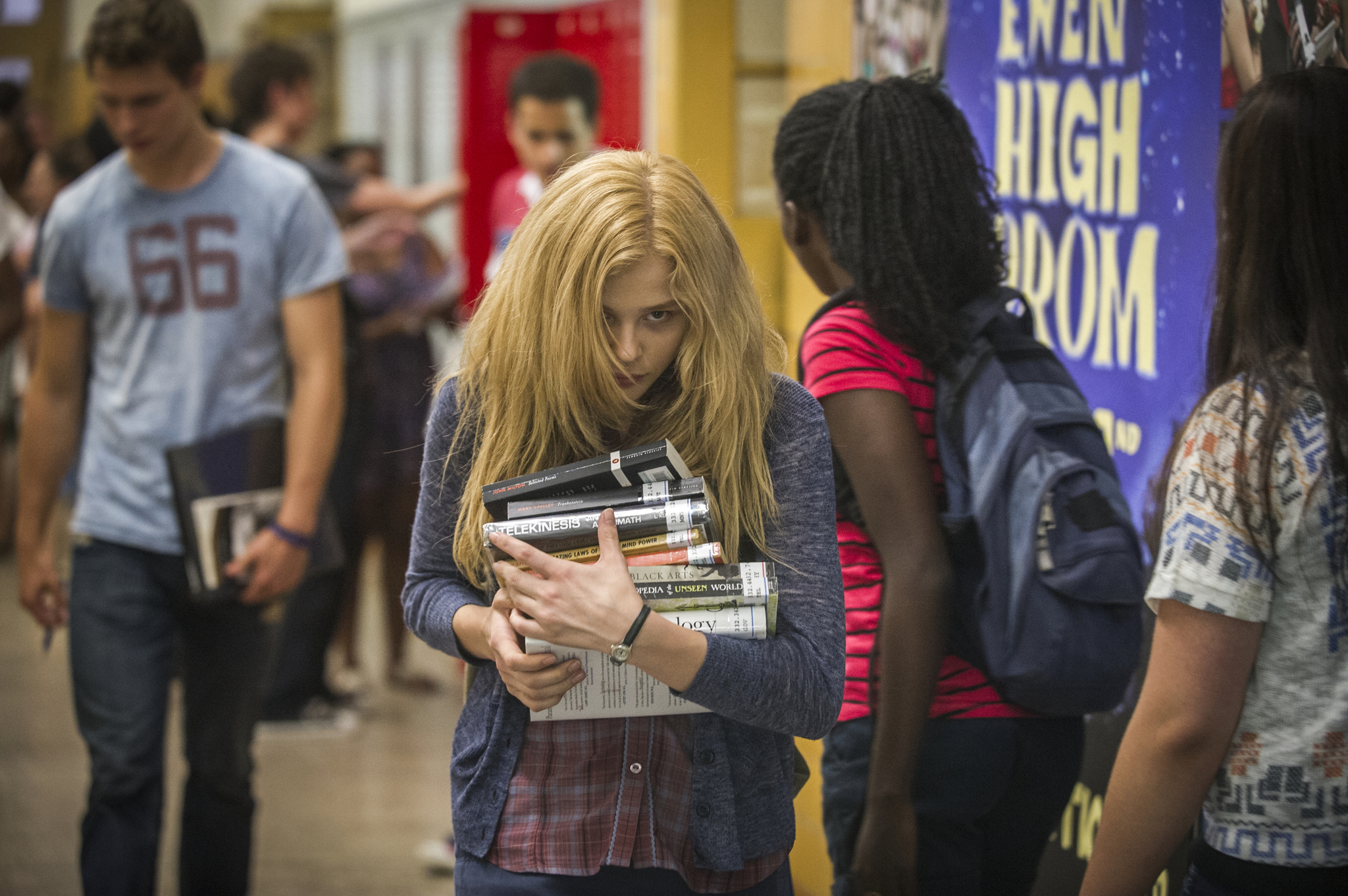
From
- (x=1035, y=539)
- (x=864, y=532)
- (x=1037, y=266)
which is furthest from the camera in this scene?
(x=1037, y=266)

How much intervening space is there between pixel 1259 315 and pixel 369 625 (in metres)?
5.99

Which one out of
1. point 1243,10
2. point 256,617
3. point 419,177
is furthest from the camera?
point 419,177

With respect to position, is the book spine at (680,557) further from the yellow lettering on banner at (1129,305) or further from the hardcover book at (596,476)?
the yellow lettering on banner at (1129,305)

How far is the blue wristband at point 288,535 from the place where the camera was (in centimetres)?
306

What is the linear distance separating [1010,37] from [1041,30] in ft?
0.36

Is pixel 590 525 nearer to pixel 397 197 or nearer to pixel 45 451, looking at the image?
pixel 45 451

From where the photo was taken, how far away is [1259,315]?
5.25 feet

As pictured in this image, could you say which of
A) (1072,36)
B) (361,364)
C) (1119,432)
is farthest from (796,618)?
(361,364)

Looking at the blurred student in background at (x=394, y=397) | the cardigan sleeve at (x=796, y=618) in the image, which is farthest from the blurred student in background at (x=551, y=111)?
the cardigan sleeve at (x=796, y=618)

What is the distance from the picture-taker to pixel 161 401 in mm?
2998

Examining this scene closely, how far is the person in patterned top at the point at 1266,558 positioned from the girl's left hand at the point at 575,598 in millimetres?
645

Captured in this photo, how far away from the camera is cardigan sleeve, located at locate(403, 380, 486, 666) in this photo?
170 cm

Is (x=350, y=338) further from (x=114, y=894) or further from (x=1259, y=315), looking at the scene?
(x=1259, y=315)

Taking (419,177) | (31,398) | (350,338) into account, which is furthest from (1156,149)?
(419,177)
